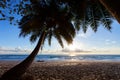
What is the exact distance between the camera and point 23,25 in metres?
15.3

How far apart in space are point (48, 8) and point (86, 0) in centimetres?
328

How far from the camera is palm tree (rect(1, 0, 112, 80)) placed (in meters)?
12.6

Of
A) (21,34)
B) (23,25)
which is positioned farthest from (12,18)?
(21,34)

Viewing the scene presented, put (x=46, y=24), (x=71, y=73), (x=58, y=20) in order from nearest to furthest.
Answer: (x=58, y=20) → (x=46, y=24) → (x=71, y=73)

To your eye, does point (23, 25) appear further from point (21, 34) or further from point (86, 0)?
point (86, 0)

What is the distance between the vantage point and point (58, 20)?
14500 mm

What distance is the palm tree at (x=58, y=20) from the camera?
12553 mm

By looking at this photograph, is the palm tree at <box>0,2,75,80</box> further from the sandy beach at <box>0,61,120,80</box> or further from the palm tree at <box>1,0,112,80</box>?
the sandy beach at <box>0,61,120,80</box>

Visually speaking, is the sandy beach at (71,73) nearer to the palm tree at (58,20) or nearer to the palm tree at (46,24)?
the palm tree at (58,20)

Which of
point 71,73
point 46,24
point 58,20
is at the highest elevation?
point 58,20

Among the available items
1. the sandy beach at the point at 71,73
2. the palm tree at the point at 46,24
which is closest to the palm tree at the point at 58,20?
the palm tree at the point at 46,24

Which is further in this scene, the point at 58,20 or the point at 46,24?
the point at 46,24

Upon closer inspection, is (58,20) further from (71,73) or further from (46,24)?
(71,73)

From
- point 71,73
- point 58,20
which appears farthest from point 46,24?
point 71,73
